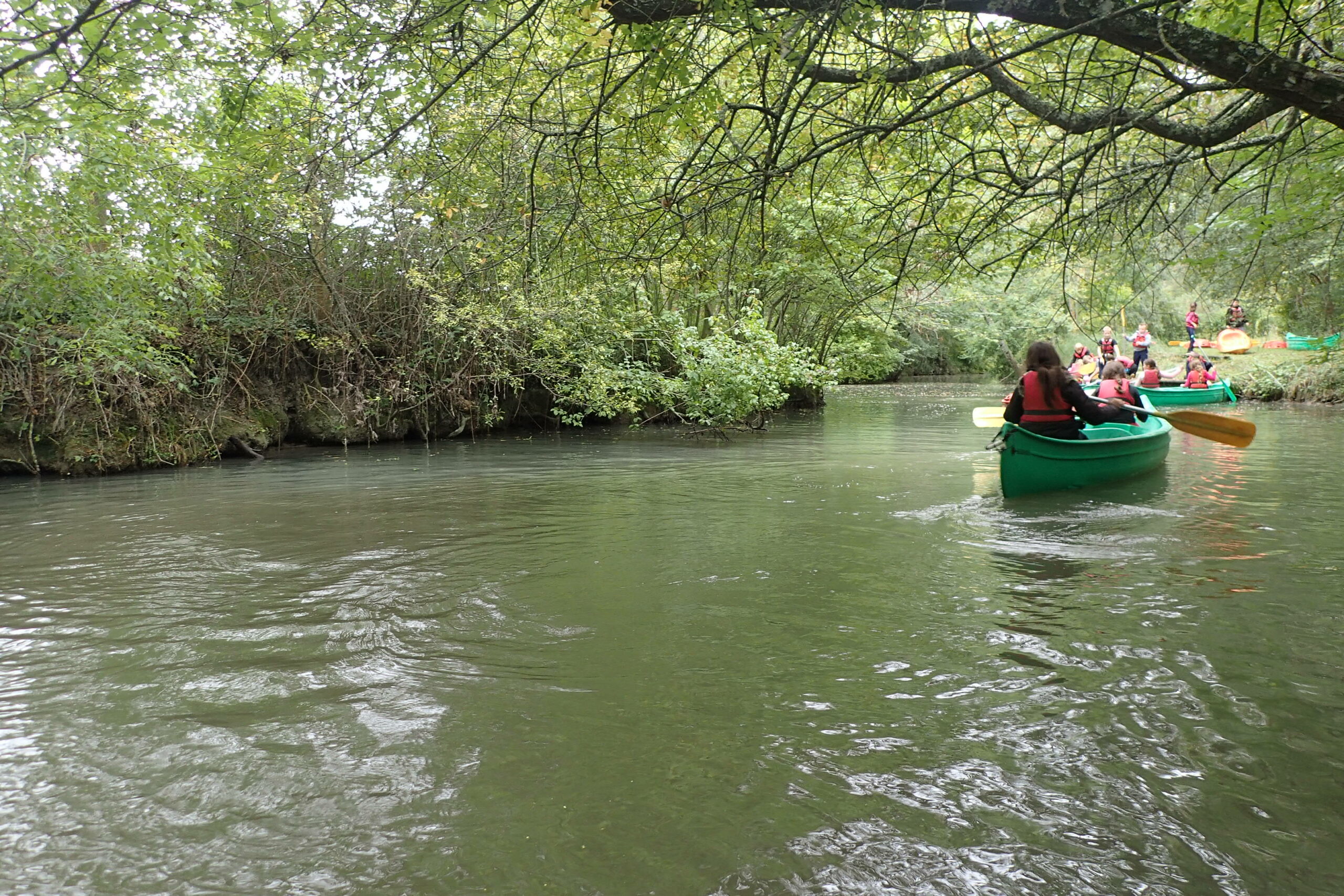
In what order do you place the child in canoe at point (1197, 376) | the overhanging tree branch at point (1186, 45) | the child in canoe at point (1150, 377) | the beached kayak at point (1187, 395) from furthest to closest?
the child in canoe at point (1197, 376)
the child in canoe at point (1150, 377)
the beached kayak at point (1187, 395)
the overhanging tree branch at point (1186, 45)

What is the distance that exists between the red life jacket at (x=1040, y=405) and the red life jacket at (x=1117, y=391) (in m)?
2.42

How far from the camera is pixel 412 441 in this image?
56.9 feet

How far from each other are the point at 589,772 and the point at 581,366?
14205 mm

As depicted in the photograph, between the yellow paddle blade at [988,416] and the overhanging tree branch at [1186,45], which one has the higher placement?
the overhanging tree branch at [1186,45]

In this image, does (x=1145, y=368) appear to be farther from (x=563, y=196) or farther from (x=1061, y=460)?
(x=563, y=196)

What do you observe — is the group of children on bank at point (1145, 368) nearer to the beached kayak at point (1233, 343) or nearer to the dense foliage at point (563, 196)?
the dense foliage at point (563, 196)

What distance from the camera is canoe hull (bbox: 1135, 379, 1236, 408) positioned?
67.7 feet

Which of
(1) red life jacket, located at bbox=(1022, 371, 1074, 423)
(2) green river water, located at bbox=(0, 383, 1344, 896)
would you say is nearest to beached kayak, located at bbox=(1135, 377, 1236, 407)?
(1) red life jacket, located at bbox=(1022, 371, 1074, 423)

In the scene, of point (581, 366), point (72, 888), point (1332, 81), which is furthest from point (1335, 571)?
point (581, 366)

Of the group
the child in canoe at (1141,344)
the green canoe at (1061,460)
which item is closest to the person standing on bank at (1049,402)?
the green canoe at (1061,460)

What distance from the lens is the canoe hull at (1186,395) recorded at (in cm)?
2062

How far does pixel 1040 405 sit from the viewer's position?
9.00 meters

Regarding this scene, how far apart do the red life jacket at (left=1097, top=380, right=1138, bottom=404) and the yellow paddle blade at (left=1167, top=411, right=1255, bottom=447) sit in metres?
1.49

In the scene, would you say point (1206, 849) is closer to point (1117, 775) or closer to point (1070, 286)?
point (1117, 775)
